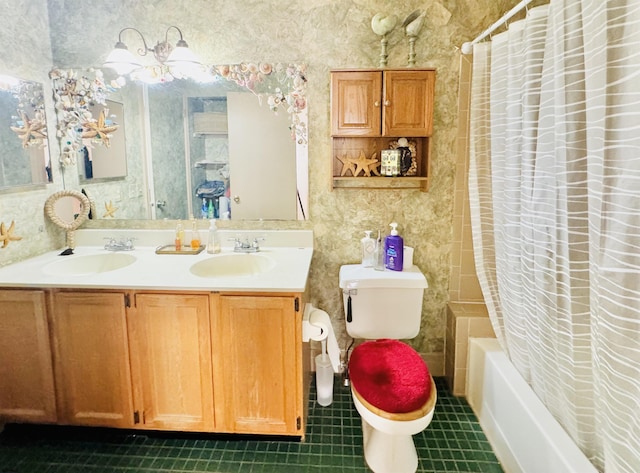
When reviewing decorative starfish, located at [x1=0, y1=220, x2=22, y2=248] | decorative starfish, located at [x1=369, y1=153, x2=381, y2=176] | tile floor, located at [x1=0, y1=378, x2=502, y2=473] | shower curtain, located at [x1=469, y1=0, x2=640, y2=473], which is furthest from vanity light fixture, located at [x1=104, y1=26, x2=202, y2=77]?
tile floor, located at [x1=0, y1=378, x2=502, y2=473]

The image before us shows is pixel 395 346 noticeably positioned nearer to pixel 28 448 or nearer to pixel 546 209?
pixel 546 209

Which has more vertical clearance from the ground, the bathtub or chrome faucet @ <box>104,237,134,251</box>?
chrome faucet @ <box>104,237,134,251</box>

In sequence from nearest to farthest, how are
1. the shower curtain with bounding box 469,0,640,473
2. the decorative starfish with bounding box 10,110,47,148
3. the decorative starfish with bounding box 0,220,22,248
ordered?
the shower curtain with bounding box 469,0,640,473 < the decorative starfish with bounding box 0,220,22,248 < the decorative starfish with bounding box 10,110,47,148

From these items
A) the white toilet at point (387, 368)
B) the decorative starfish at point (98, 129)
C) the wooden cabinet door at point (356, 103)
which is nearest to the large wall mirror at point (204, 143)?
the decorative starfish at point (98, 129)

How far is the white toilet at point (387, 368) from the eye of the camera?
1627mm

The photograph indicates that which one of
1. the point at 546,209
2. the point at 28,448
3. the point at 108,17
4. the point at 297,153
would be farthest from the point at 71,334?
the point at 546,209

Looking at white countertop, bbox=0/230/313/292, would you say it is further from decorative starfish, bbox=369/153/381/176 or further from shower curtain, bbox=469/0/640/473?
shower curtain, bbox=469/0/640/473

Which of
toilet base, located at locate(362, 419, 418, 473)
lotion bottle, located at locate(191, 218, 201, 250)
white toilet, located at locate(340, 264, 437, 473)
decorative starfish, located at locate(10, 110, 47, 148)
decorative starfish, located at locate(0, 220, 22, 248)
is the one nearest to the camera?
white toilet, located at locate(340, 264, 437, 473)

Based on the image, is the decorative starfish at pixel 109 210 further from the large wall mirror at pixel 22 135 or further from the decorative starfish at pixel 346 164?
the decorative starfish at pixel 346 164

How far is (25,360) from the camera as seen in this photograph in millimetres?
1897

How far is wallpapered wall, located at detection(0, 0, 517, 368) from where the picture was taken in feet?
7.11

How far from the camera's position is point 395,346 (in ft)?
6.42

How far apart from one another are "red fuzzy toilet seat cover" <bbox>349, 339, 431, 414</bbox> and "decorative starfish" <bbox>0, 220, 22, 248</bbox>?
5.78ft

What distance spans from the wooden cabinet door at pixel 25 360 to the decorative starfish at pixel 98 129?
983 millimetres
